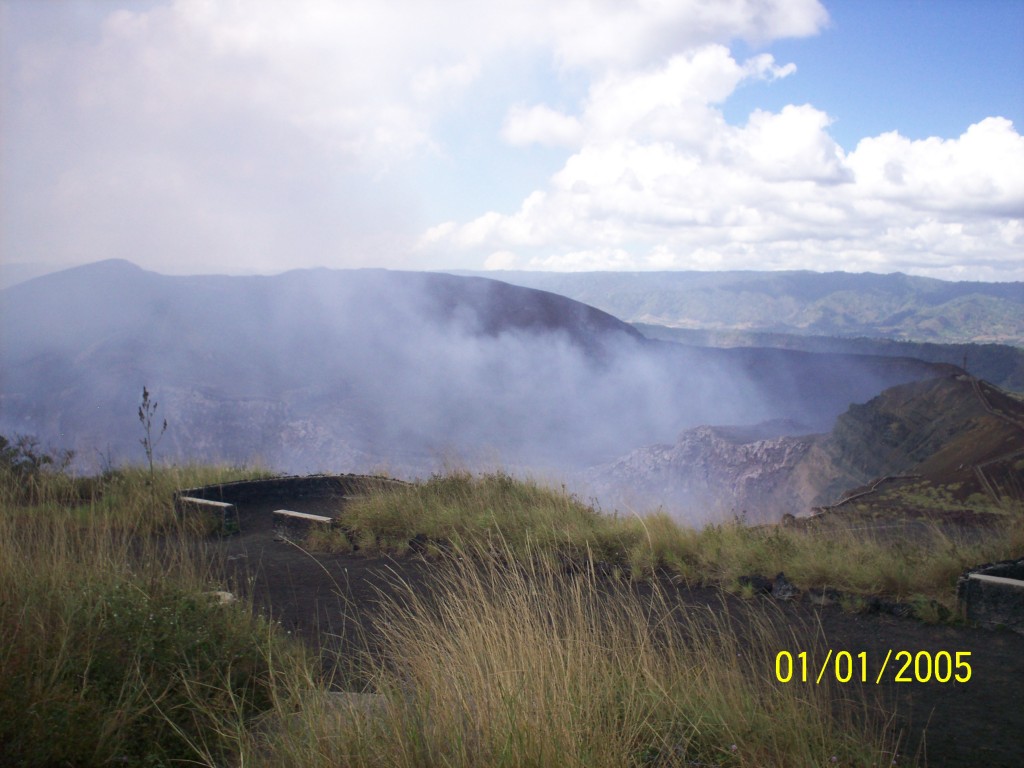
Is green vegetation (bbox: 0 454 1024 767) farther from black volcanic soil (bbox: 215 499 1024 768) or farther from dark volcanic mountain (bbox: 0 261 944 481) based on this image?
dark volcanic mountain (bbox: 0 261 944 481)

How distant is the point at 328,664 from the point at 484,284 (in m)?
33.4

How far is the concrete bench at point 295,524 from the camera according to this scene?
8.01 meters

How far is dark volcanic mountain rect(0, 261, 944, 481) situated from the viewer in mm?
25531

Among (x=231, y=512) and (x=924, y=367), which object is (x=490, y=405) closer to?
(x=924, y=367)

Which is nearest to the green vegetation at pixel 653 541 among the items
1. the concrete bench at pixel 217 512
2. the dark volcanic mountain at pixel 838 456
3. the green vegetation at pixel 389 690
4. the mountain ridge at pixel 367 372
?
the green vegetation at pixel 389 690

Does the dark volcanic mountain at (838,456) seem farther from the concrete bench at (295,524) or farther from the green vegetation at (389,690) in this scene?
the green vegetation at (389,690)

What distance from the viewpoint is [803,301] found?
349 feet

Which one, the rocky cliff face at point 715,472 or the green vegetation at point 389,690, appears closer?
the green vegetation at point 389,690

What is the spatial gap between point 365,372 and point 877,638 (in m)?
26.8

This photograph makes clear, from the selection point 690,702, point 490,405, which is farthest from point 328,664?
point 490,405

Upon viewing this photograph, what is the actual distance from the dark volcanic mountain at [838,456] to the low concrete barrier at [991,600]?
853 centimetres
